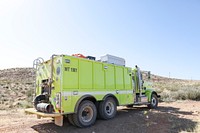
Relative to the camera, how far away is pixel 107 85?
893cm

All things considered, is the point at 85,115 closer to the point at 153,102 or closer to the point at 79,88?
the point at 79,88

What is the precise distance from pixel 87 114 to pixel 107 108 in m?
1.55

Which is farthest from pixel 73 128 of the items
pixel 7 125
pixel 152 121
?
pixel 152 121

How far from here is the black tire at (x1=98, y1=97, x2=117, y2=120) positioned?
335 inches

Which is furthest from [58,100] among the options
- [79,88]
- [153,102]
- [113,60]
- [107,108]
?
[153,102]

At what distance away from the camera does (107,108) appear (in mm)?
9078

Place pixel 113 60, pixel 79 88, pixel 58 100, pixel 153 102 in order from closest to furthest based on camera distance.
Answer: pixel 58 100
pixel 79 88
pixel 113 60
pixel 153 102

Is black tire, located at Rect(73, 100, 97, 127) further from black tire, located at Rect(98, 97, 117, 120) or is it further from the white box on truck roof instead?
the white box on truck roof

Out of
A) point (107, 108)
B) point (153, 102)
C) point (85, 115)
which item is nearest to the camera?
point (85, 115)

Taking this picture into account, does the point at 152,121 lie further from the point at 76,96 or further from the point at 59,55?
the point at 59,55

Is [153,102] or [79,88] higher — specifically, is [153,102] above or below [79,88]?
below

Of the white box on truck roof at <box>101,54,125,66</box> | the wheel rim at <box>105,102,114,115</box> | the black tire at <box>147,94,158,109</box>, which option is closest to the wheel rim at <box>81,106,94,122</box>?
the wheel rim at <box>105,102,114,115</box>

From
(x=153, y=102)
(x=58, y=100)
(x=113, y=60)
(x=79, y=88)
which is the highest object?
(x=113, y=60)

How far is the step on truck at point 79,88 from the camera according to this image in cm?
694
